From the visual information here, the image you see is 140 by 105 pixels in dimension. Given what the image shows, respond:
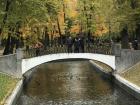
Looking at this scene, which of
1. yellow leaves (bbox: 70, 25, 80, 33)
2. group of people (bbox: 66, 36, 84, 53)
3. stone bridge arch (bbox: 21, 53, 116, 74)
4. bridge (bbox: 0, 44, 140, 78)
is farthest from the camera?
yellow leaves (bbox: 70, 25, 80, 33)

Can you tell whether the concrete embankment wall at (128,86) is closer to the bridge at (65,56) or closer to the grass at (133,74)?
the grass at (133,74)

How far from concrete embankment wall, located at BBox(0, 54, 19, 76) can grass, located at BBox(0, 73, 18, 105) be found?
4.16 ft

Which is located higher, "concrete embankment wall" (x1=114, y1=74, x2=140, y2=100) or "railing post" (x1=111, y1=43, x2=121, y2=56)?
"railing post" (x1=111, y1=43, x2=121, y2=56)

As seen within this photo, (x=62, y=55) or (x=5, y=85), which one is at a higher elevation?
(x=62, y=55)

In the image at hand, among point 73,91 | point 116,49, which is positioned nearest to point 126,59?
point 116,49

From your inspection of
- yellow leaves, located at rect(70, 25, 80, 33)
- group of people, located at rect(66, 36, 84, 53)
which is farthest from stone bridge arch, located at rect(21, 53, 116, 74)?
yellow leaves, located at rect(70, 25, 80, 33)

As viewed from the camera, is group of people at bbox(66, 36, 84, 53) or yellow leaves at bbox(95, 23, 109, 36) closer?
group of people at bbox(66, 36, 84, 53)

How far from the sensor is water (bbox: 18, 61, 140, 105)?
35.4m

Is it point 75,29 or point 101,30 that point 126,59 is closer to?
point 101,30

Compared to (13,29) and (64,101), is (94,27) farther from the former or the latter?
(64,101)

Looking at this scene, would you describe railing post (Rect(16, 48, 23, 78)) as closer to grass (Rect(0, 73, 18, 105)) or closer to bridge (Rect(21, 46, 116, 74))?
bridge (Rect(21, 46, 116, 74))

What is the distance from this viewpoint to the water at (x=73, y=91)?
3544cm

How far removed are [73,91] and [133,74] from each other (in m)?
→ 5.31

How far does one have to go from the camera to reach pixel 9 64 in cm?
4388
